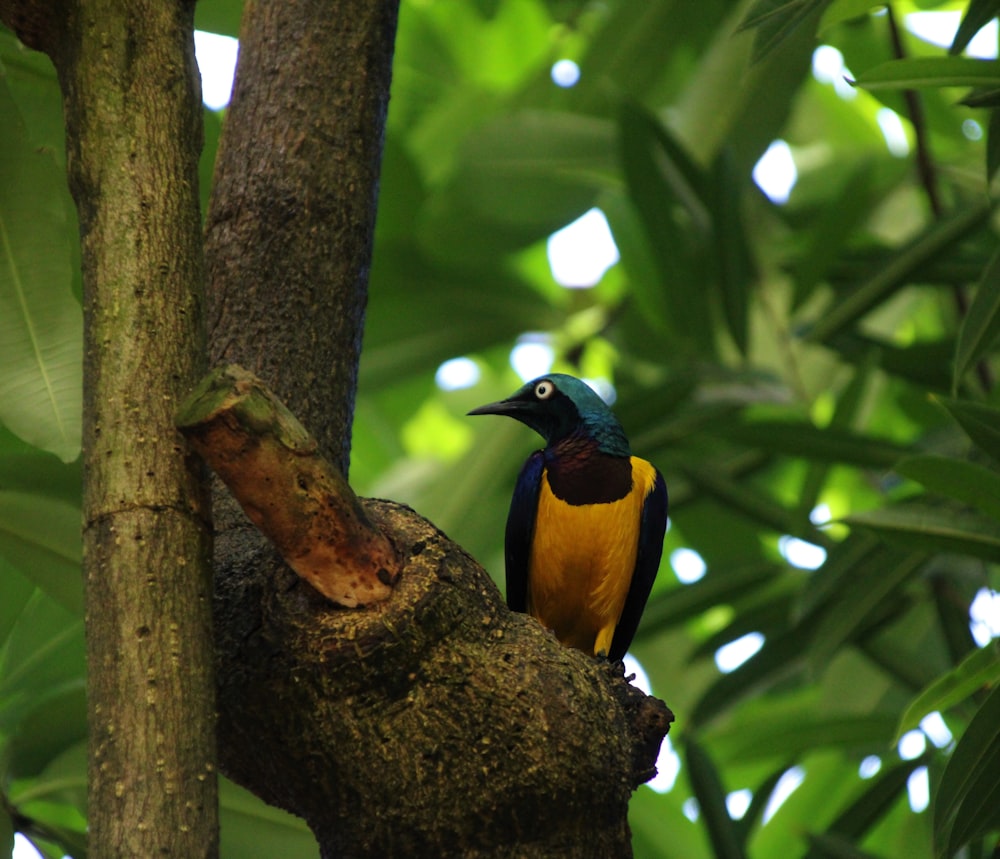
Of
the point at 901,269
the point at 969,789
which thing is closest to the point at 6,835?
the point at 969,789

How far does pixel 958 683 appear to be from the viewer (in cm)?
263

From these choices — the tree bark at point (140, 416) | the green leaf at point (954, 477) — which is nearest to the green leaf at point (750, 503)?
the green leaf at point (954, 477)

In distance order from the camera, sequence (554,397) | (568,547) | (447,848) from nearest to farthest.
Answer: (447,848)
(568,547)
(554,397)

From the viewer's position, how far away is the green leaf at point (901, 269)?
403 centimetres

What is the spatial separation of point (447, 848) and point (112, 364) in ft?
3.01

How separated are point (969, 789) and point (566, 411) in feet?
5.17

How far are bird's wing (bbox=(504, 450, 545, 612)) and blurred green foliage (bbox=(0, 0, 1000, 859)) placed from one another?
712 millimetres

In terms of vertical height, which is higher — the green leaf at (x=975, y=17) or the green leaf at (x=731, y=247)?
the green leaf at (x=731, y=247)

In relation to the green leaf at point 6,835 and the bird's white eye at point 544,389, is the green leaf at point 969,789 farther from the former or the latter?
the green leaf at point 6,835

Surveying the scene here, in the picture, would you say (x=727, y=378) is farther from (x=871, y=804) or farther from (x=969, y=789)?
(x=969, y=789)

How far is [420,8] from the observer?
6.02m

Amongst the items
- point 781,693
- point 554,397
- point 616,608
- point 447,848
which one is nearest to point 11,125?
point 447,848

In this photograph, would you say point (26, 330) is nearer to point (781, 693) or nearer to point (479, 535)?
point (479, 535)

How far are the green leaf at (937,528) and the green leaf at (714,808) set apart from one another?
45.5 inches
